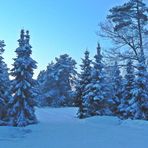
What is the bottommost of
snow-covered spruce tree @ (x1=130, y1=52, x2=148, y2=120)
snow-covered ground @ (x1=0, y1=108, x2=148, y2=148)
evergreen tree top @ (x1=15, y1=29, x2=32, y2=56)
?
snow-covered ground @ (x1=0, y1=108, x2=148, y2=148)

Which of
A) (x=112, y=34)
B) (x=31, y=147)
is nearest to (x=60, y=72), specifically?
(x=112, y=34)

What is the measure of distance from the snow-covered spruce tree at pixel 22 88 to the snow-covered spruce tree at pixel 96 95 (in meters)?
5.99

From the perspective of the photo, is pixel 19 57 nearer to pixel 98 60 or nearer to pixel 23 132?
pixel 98 60

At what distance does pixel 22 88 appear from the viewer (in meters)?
26.2

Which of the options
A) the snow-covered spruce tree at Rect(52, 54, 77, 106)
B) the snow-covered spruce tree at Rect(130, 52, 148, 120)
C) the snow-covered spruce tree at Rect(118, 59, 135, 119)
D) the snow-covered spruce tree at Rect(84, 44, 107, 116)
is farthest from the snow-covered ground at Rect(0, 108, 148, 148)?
the snow-covered spruce tree at Rect(52, 54, 77, 106)

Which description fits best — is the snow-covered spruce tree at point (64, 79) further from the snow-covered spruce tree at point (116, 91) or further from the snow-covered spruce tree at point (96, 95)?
the snow-covered spruce tree at point (96, 95)

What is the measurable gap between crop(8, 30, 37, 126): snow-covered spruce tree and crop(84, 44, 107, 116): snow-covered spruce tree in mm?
5988

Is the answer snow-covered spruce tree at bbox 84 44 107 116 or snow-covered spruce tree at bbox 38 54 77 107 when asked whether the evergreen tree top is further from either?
snow-covered spruce tree at bbox 38 54 77 107

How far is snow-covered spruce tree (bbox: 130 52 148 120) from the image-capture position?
26.1m

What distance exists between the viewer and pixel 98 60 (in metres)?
31.9

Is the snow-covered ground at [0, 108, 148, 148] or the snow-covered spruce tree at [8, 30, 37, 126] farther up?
the snow-covered spruce tree at [8, 30, 37, 126]

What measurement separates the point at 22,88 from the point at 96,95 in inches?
286

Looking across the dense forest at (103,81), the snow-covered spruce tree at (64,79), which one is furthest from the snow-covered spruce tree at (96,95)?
the snow-covered spruce tree at (64,79)

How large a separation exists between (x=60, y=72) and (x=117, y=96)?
1076 inches
